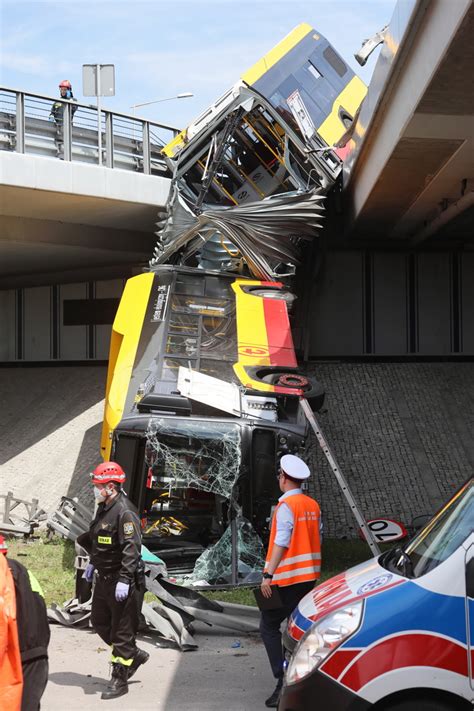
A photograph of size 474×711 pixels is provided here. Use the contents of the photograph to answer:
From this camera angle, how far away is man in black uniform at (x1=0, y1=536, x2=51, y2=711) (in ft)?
15.2

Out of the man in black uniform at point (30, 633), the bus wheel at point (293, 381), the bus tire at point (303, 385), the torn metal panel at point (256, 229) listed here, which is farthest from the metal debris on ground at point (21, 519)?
the man in black uniform at point (30, 633)

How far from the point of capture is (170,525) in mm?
11281

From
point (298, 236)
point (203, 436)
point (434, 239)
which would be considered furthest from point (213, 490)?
point (434, 239)

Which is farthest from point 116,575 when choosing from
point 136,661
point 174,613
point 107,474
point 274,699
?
point 174,613

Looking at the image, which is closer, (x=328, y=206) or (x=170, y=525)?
(x=170, y=525)

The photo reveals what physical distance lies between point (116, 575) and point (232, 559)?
3356mm

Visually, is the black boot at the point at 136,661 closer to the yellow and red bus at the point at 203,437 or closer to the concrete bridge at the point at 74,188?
the yellow and red bus at the point at 203,437

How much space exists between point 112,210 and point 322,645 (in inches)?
654

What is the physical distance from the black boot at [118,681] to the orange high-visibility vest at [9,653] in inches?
114

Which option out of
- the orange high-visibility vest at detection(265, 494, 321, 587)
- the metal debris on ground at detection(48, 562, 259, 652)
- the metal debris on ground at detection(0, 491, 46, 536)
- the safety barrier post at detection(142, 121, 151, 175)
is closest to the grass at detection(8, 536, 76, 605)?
the metal debris on ground at detection(0, 491, 46, 536)

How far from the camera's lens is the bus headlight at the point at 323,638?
4980 mm

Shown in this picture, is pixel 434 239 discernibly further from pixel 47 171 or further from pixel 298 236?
pixel 47 171

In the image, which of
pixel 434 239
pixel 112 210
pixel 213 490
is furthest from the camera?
pixel 434 239

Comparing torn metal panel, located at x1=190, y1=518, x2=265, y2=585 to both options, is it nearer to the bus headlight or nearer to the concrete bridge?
the bus headlight
